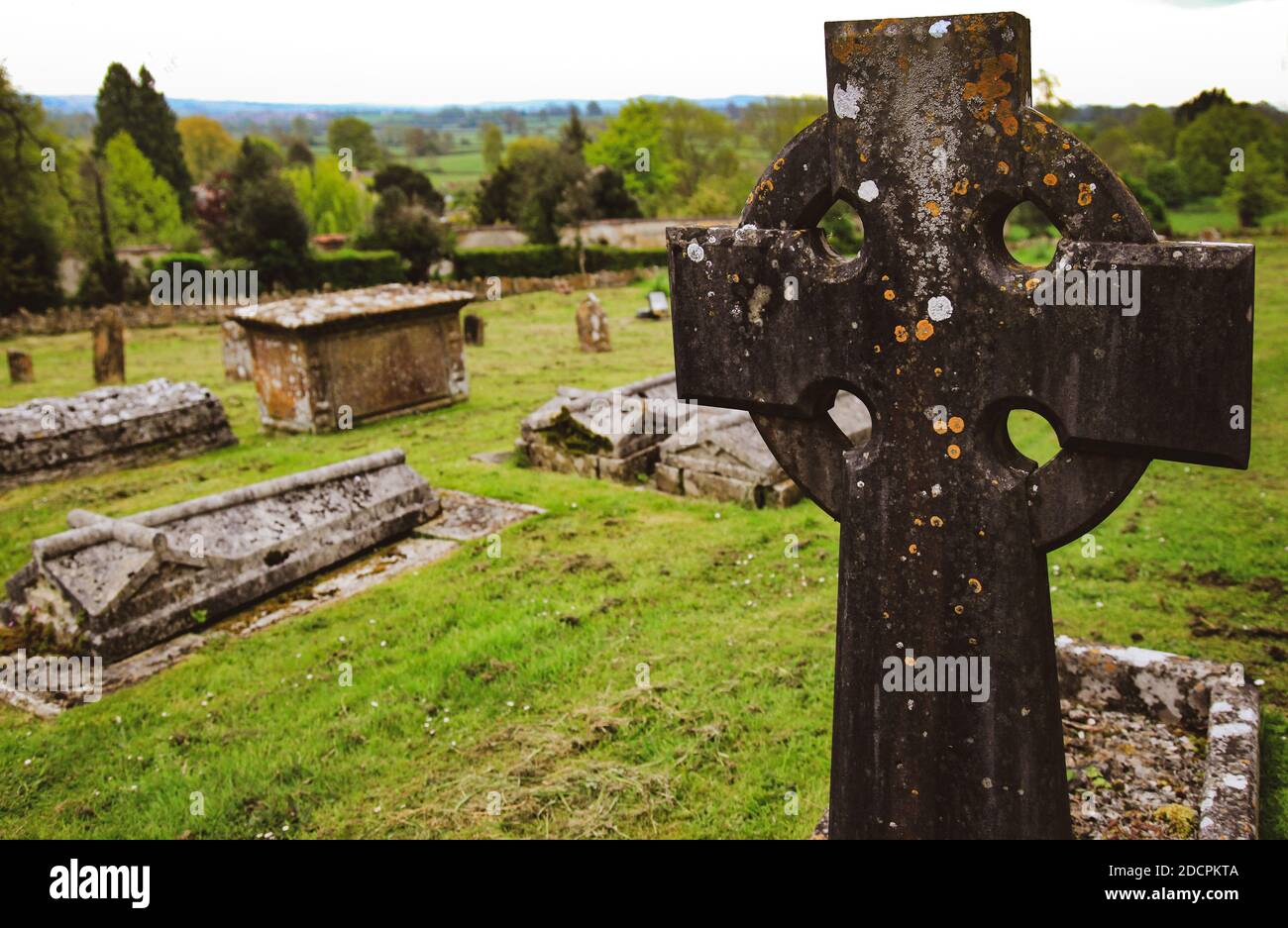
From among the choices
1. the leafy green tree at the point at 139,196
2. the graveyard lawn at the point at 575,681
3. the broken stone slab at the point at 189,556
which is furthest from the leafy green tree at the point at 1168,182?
the leafy green tree at the point at 139,196

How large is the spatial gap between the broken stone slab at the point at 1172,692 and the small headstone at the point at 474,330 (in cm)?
1866

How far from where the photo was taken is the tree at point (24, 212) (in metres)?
30.0

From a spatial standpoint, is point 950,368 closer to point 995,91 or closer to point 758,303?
point 758,303

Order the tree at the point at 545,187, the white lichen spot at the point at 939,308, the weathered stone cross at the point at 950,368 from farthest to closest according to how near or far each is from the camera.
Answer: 1. the tree at the point at 545,187
2. the white lichen spot at the point at 939,308
3. the weathered stone cross at the point at 950,368

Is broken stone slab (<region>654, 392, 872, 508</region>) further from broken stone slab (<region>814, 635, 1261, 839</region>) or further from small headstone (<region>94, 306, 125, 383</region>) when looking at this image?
small headstone (<region>94, 306, 125, 383</region>)

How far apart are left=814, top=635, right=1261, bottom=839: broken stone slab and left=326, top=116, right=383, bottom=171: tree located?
4182 inches

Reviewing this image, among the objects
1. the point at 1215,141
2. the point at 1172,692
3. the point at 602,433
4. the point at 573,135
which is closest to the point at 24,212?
the point at 602,433

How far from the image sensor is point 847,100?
2.84 m

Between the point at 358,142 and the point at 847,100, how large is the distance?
388 ft

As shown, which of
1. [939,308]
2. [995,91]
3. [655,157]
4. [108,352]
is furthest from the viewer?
[655,157]

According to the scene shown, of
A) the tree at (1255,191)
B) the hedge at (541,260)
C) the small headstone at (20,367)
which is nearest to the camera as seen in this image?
the small headstone at (20,367)

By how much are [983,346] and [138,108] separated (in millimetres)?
71056

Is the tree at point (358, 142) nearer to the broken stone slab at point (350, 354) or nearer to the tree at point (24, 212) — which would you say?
the tree at point (24, 212)
